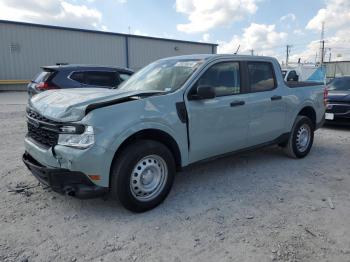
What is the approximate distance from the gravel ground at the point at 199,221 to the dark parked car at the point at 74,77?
3.33 meters

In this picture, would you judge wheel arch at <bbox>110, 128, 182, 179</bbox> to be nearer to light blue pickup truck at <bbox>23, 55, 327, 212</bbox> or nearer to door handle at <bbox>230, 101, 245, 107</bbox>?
light blue pickup truck at <bbox>23, 55, 327, 212</bbox>

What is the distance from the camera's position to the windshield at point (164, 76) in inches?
170

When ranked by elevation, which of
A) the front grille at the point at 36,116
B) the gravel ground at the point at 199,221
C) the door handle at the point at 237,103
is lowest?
the gravel ground at the point at 199,221

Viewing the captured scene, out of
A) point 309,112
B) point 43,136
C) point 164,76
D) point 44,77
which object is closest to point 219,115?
point 164,76

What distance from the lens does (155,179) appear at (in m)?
3.94

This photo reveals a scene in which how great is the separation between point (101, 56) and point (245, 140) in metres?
23.6

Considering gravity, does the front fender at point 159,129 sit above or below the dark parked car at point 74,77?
below

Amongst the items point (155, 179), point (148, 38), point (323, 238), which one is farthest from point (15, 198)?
point (148, 38)

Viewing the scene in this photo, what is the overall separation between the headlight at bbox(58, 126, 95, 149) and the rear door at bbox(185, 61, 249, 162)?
1296 millimetres

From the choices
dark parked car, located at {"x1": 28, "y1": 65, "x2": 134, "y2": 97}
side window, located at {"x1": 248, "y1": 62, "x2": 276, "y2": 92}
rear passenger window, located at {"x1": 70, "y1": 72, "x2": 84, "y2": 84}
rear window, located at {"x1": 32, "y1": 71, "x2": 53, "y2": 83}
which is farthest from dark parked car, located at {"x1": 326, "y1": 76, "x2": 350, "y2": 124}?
rear window, located at {"x1": 32, "y1": 71, "x2": 53, "y2": 83}

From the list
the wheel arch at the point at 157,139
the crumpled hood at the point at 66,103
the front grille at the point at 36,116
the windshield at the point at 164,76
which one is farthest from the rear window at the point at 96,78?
the wheel arch at the point at 157,139

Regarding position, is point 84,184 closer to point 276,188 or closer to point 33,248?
point 33,248

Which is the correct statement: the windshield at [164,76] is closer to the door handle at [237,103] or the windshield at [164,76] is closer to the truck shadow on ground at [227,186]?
the door handle at [237,103]

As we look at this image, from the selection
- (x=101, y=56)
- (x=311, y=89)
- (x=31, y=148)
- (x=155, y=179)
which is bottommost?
(x=155, y=179)
